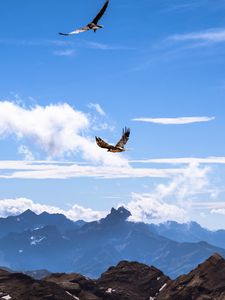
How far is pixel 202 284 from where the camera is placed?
177 m

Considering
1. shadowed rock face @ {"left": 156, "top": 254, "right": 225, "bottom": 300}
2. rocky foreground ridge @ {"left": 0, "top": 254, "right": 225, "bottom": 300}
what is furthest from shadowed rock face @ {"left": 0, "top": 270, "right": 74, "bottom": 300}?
shadowed rock face @ {"left": 156, "top": 254, "right": 225, "bottom": 300}

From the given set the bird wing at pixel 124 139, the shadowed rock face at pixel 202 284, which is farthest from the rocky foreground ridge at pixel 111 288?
the bird wing at pixel 124 139

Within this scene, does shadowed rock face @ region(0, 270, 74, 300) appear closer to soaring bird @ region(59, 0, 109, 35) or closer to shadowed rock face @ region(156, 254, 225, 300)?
shadowed rock face @ region(156, 254, 225, 300)

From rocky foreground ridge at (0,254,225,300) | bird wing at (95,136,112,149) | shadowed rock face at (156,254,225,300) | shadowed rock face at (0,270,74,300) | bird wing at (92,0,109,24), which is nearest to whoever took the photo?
bird wing at (95,136,112,149)

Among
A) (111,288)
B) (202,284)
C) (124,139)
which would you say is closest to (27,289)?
(111,288)

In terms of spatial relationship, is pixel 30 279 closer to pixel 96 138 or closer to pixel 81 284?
pixel 81 284

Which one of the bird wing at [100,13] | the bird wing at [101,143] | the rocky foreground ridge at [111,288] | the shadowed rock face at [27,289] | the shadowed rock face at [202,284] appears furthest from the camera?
the shadowed rock face at [202,284]

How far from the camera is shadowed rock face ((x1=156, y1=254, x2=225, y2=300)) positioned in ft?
556

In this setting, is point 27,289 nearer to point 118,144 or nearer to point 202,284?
point 202,284

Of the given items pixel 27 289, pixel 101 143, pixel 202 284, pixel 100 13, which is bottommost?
pixel 101 143

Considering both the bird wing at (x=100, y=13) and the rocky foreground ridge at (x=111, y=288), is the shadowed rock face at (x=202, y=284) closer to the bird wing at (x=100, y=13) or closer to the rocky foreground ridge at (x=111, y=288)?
the rocky foreground ridge at (x=111, y=288)

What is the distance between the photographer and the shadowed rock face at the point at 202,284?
6668 inches

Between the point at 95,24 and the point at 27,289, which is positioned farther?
the point at 27,289

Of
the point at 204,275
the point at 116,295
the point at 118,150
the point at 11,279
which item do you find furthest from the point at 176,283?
the point at 118,150
